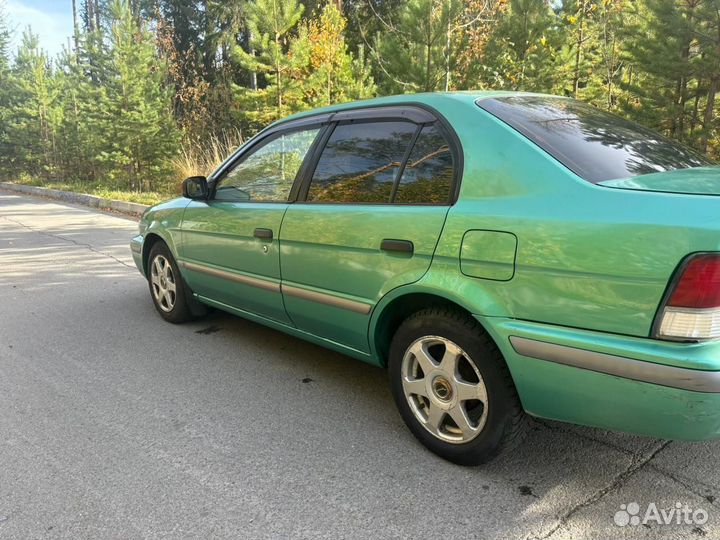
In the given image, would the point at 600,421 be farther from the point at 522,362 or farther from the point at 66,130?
the point at 66,130

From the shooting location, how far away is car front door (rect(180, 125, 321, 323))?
3354 millimetres

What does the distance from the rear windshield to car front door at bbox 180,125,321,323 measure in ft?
4.17

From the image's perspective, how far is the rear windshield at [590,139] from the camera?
227 centimetres

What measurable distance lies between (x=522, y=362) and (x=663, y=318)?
540mm

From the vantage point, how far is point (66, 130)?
874 inches

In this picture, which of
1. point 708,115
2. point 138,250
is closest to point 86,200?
point 138,250

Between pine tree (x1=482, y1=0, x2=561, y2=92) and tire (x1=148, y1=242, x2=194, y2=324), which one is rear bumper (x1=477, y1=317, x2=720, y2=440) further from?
pine tree (x1=482, y1=0, x2=561, y2=92)

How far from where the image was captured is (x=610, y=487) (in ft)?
7.60

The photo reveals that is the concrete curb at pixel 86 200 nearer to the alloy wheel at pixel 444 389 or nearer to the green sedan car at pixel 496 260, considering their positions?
the green sedan car at pixel 496 260

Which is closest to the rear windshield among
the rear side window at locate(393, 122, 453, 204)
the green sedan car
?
the green sedan car

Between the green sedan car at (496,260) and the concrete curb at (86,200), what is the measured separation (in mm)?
9875

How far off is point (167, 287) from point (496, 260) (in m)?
3.23

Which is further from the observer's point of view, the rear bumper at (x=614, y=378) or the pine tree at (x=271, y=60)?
the pine tree at (x=271, y=60)

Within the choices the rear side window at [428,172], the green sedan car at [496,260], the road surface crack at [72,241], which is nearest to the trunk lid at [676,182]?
the green sedan car at [496,260]
